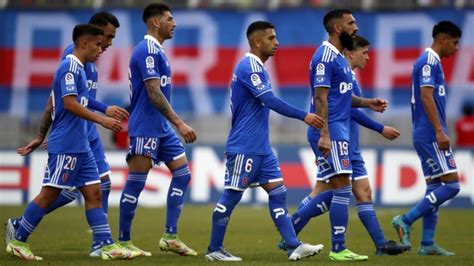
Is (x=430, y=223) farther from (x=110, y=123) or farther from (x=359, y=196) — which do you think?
(x=110, y=123)

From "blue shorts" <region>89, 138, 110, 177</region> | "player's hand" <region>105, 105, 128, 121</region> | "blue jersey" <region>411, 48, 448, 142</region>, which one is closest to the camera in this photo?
"player's hand" <region>105, 105, 128, 121</region>

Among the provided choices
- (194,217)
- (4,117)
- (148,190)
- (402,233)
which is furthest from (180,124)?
(4,117)

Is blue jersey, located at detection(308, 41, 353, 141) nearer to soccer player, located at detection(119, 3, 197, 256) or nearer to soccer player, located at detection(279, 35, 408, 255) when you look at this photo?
soccer player, located at detection(279, 35, 408, 255)

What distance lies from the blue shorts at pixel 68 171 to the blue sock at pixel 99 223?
0.32m

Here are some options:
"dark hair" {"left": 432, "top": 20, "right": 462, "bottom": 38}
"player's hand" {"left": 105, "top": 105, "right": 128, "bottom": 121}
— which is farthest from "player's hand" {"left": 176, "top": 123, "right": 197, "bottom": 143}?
"dark hair" {"left": 432, "top": 20, "right": 462, "bottom": 38}

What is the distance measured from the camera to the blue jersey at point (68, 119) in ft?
40.4

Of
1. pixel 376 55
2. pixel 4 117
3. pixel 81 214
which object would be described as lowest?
pixel 81 214

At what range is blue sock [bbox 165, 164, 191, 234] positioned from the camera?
44.1 feet

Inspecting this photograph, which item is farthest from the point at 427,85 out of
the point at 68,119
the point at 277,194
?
the point at 68,119

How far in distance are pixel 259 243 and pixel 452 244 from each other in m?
2.54

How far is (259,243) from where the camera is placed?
1542 centimetres

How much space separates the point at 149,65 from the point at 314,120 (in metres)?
2.19

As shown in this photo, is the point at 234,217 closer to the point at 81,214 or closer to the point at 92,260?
the point at 81,214

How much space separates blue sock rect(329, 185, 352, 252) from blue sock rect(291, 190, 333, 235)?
1.07 meters
